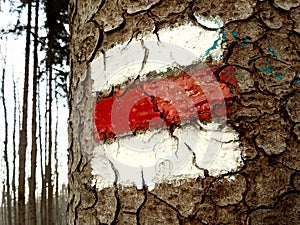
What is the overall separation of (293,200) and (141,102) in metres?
0.20

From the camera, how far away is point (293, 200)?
16.1 inches

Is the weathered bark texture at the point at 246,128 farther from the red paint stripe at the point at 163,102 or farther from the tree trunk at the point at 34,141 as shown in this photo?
the tree trunk at the point at 34,141

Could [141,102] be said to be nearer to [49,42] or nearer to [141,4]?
[141,4]

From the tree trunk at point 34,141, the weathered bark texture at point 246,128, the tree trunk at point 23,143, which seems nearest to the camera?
the weathered bark texture at point 246,128

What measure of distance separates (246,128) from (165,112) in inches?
3.6

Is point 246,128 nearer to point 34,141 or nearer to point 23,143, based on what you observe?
point 23,143

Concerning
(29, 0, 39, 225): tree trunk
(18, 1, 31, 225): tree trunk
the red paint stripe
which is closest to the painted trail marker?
the red paint stripe

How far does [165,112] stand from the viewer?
0.46 meters

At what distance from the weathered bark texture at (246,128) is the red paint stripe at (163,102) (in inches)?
1.0

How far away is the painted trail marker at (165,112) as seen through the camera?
0.44 metres

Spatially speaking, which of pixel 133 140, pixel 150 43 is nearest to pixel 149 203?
pixel 133 140

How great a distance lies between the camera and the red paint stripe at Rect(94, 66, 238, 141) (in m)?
0.44

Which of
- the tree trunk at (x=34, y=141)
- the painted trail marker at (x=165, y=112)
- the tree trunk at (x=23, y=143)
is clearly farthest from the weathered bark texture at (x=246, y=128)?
the tree trunk at (x=34, y=141)

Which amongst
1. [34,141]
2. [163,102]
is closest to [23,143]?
[34,141]
